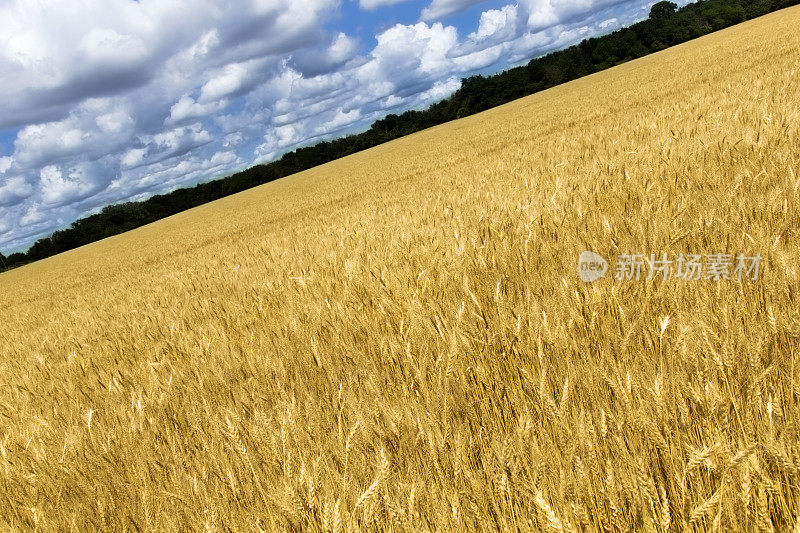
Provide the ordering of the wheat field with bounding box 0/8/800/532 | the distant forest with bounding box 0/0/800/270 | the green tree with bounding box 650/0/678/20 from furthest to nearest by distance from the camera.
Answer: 1. the green tree with bounding box 650/0/678/20
2. the distant forest with bounding box 0/0/800/270
3. the wheat field with bounding box 0/8/800/532

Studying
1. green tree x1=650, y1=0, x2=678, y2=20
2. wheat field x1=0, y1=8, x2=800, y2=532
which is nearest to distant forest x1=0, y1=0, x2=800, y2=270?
green tree x1=650, y1=0, x2=678, y2=20

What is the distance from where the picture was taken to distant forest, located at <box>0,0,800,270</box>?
71.1 m

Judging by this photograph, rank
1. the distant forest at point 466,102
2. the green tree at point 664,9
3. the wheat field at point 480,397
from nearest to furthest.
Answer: the wheat field at point 480,397, the distant forest at point 466,102, the green tree at point 664,9

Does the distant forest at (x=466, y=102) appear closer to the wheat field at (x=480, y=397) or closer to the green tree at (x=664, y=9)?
the green tree at (x=664, y=9)

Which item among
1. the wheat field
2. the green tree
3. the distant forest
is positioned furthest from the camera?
the green tree

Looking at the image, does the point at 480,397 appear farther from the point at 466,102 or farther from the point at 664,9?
the point at 664,9

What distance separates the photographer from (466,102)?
75688mm

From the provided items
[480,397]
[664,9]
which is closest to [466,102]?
[664,9]

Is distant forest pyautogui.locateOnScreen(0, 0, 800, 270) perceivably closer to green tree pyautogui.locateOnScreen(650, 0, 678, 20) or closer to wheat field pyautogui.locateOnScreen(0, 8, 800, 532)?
green tree pyautogui.locateOnScreen(650, 0, 678, 20)

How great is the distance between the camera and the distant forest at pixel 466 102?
71062 millimetres

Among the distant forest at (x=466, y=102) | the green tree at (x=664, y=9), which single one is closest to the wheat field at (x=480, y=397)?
the distant forest at (x=466, y=102)

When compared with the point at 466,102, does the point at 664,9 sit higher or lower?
higher

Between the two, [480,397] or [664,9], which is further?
[664,9]

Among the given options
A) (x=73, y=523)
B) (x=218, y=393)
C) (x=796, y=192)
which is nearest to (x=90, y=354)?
(x=218, y=393)
